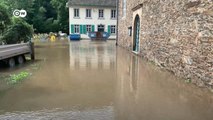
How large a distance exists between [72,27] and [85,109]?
31.8 metres

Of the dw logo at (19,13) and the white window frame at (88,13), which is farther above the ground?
the white window frame at (88,13)

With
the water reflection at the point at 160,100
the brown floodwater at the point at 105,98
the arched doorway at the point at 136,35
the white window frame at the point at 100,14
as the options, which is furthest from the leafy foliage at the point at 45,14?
the water reflection at the point at 160,100

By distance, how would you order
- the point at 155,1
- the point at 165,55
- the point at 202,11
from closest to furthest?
the point at 202,11, the point at 165,55, the point at 155,1

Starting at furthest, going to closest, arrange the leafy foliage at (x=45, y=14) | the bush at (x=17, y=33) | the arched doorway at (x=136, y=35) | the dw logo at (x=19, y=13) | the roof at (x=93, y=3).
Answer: the leafy foliage at (x=45, y=14), the roof at (x=93, y=3), the dw logo at (x=19, y=13), the bush at (x=17, y=33), the arched doorway at (x=136, y=35)

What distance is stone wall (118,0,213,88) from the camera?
647 cm

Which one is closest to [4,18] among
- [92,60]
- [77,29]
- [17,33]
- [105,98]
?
[17,33]

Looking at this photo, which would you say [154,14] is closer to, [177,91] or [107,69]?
[107,69]

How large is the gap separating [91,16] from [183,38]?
29.6m

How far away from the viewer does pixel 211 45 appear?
623 centimetres

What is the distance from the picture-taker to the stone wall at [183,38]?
6.47 meters

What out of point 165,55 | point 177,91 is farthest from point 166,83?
point 165,55

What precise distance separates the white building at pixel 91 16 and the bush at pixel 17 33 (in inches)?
648

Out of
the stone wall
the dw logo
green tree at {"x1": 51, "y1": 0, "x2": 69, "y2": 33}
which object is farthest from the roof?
the stone wall

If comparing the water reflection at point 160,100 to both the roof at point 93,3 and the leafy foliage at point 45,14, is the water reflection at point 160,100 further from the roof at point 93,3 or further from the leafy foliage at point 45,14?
the leafy foliage at point 45,14
